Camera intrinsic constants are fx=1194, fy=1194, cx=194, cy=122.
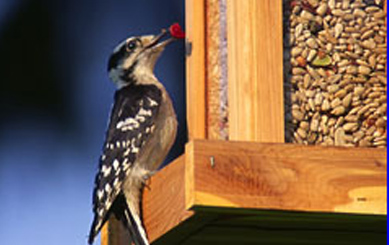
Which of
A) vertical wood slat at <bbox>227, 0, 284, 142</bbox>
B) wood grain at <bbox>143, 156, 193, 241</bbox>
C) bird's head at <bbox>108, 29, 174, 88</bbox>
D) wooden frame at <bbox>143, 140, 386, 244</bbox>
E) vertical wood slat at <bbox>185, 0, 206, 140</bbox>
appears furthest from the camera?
bird's head at <bbox>108, 29, 174, 88</bbox>

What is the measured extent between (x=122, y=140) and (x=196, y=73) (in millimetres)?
422

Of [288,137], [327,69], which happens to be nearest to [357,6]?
[327,69]

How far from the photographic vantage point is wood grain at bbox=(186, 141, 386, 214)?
354 centimetres

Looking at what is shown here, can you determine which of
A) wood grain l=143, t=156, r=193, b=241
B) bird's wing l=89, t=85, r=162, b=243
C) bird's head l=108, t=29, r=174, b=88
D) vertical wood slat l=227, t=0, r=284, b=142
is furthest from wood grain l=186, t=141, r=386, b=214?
bird's head l=108, t=29, r=174, b=88

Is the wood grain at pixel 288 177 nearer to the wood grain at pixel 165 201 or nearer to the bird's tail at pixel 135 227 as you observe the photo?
the wood grain at pixel 165 201

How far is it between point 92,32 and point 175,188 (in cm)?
244

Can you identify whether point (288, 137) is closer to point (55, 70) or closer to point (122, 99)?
point (122, 99)

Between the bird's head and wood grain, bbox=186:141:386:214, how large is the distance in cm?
192

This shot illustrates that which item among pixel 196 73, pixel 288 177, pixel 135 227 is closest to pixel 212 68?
pixel 196 73

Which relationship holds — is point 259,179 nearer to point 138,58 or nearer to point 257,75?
point 257,75

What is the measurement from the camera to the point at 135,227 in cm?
436

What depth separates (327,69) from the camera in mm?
4180

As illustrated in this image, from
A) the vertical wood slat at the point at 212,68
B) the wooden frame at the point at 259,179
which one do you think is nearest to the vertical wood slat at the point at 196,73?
the vertical wood slat at the point at 212,68

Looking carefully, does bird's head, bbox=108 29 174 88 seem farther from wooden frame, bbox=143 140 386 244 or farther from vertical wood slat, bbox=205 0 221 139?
wooden frame, bbox=143 140 386 244
